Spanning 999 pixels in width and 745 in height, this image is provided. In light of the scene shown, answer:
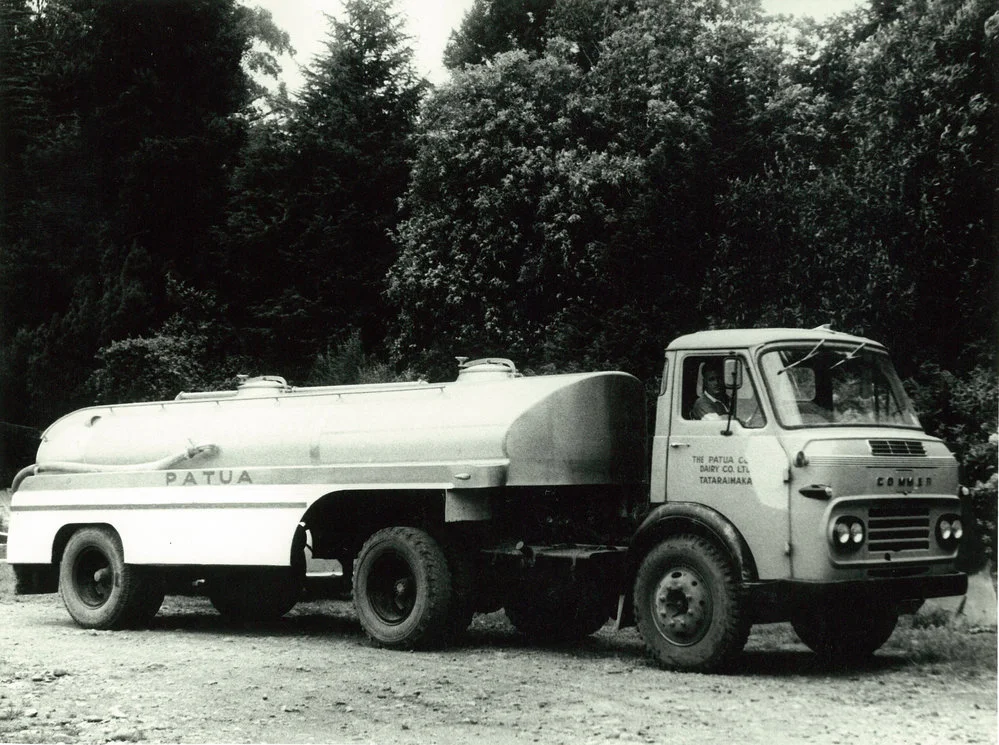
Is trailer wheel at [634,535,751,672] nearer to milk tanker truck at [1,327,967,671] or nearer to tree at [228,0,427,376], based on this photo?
milk tanker truck at [1,327,967,671]

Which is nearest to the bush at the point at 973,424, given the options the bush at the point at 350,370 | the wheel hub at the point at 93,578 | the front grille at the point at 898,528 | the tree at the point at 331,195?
the front grille at the point at 898,528

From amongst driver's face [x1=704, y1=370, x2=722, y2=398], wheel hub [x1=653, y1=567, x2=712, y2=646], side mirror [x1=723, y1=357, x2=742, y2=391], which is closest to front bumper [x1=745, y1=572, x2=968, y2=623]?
wheel hub [x1=653, y1=567, x2=712, y2=646]

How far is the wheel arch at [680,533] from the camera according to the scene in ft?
33.9

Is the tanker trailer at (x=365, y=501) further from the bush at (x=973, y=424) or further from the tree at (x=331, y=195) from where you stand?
the tree at (x=331, y=195)

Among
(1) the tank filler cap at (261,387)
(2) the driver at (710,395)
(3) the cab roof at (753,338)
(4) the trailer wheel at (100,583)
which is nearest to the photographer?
(3) the cab roof at (753,338)

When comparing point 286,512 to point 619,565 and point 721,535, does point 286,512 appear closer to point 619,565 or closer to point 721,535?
point 619,565

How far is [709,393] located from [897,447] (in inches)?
62.0

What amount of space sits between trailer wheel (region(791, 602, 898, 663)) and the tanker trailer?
1.75m

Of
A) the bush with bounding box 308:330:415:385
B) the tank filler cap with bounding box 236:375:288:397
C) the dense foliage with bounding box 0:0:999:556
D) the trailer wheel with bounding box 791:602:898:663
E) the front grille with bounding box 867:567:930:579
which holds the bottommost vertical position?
the trailer wheel with bounding box 791:602:898:663

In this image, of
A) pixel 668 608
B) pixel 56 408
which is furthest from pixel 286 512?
pixel 56 408

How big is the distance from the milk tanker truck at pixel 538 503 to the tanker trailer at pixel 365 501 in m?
0.02

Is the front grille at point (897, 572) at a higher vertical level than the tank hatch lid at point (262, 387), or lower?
lower

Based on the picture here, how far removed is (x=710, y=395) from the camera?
36.5ft

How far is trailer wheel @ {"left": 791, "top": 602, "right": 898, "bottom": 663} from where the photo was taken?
37.2 feet
